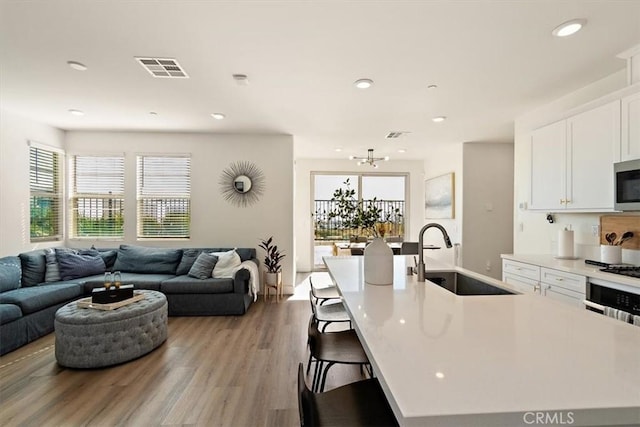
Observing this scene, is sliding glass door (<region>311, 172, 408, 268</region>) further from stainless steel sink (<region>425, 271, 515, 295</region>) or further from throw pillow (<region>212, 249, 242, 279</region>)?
stainless steel sink (<region>425, 271, 515, 295</region>)

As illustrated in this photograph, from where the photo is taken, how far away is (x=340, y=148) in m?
6.44

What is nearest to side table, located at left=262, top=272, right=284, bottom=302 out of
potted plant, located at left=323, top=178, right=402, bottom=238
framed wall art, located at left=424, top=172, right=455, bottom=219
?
potted plant, located at left=323, top=178, right=402, bottom=238

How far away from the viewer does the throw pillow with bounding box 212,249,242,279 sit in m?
4.41

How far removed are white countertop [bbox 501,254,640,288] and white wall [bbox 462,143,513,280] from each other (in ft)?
7.67

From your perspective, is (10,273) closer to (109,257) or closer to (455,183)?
(109,257)

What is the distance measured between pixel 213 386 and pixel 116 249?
3.51 m

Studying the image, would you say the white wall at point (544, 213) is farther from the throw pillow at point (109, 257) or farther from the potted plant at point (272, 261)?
the throw pillow at point (109, 257)

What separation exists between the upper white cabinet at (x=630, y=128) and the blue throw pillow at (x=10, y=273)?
6.13m

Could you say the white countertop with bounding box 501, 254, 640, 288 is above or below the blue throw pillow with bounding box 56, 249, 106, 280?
above

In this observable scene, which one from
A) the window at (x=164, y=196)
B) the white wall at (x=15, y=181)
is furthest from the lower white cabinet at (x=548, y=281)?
the white wall at (x=15, y=181)

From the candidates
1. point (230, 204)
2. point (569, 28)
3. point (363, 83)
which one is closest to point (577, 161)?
point (569, 28)

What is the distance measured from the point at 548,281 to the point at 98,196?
20.6 feet

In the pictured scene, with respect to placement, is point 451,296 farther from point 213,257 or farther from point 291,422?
point 213,257

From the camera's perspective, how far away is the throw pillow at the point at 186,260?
4691 mm
